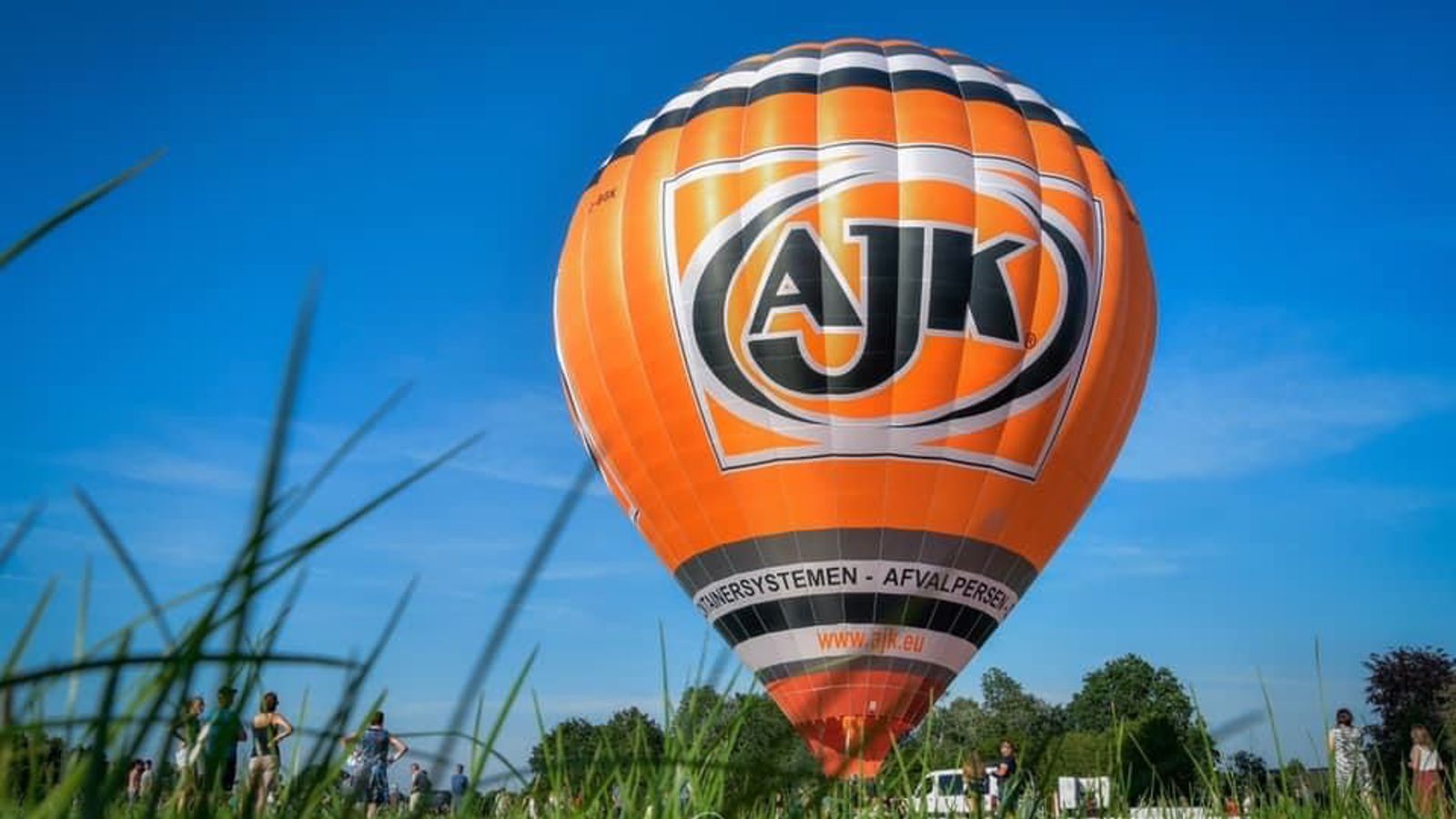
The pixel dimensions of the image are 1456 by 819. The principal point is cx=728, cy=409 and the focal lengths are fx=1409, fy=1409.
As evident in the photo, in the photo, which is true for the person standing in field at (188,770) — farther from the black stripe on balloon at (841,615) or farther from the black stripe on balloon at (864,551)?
the black stripe on balloon at (864,551)

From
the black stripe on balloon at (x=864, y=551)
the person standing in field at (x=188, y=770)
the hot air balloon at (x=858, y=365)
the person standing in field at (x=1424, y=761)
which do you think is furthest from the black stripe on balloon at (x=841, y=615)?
the person standing in field at (x=188, y=770)

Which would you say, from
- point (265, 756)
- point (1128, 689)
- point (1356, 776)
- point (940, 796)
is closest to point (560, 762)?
point (265, 756)

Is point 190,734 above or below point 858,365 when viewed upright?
below

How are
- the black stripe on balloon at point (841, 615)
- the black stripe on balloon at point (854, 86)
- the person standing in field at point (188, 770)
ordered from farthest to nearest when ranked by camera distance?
1. the black stripe on balloon at point (854, 86)
2. the black stripe on balloon at point (841, 615)
3. the person standing in field at point (188, 770)

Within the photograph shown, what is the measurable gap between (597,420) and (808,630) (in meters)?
4.70

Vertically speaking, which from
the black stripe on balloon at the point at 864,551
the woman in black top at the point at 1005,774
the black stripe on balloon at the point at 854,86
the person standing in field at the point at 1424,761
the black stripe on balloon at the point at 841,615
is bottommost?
the woman in black top at the point at 1005,774

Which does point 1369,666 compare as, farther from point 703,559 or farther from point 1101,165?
point 703,559

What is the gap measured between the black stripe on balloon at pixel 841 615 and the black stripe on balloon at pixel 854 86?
7.78 m

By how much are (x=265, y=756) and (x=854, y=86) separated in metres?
20.1

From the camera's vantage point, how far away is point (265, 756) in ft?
8.75

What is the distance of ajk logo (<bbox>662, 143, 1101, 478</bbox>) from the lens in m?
19.6

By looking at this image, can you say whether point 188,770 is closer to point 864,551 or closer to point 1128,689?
point 864,551

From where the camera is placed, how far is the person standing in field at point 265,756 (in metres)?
1.72

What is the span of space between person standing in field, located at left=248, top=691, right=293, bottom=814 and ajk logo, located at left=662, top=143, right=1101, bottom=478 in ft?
47.8
